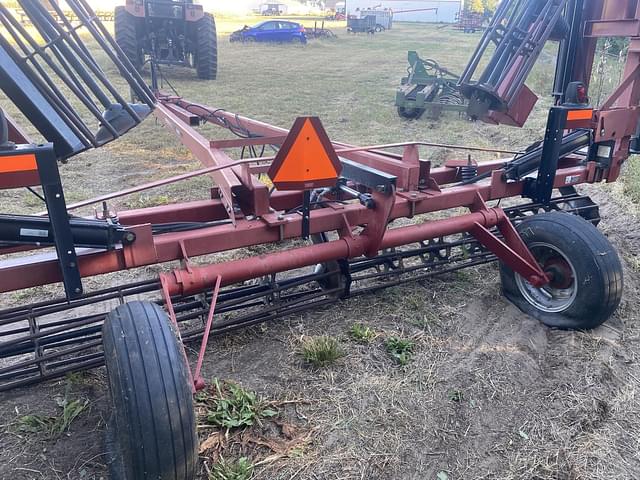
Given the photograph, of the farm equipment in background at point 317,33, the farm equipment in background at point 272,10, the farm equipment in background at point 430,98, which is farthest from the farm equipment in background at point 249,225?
the farm equipment in background at point 272,10

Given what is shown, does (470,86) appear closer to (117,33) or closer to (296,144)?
(296,144)

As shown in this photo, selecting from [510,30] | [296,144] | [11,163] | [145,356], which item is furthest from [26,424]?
[510,30]

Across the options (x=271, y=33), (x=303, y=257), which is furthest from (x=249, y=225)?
(x=271, y=33)

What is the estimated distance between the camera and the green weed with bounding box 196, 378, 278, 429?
2.88 meters

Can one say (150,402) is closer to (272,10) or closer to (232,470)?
(232,470)

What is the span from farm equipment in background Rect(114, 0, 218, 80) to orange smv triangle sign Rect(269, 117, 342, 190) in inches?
489

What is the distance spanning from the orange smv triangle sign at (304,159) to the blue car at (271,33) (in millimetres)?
28703

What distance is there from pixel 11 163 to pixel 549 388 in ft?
9.44

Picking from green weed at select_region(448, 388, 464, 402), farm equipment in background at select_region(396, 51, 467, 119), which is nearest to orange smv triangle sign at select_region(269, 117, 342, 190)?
green weed at select_region(448, 388, 464, 402)

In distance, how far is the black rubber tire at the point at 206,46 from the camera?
14828 millimetres

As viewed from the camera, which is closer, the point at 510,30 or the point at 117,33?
the point at 510,30

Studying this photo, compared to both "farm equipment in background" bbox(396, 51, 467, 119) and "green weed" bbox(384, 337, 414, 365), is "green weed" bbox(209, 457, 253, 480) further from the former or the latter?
"farm equipment in background" bbox(396, 51, 467, 119)

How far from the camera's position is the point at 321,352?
3385mm

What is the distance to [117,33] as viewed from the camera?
551 inches
